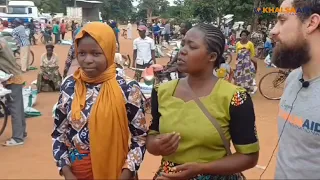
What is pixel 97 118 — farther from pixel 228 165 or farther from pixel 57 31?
pixel 57 31

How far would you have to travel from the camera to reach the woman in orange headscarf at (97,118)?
2.35 meters

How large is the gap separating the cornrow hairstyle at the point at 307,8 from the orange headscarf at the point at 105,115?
1.02 meters

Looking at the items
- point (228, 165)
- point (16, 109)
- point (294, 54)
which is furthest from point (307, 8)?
point (16, 109)

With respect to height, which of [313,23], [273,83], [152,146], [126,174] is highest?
[313,23]

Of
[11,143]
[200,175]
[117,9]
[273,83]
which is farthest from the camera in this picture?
[117,9]

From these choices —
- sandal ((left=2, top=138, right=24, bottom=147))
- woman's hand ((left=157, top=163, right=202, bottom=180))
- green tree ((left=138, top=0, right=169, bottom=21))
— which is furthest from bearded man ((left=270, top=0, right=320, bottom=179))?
green tree ((left=138, top=0, right=169, bottom=21))

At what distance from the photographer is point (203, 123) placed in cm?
196

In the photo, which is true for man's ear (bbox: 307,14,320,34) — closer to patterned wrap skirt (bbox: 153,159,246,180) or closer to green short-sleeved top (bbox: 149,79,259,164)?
green short-sleeved top (bbox: 149,79,259,164)

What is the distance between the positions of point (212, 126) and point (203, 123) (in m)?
0.04

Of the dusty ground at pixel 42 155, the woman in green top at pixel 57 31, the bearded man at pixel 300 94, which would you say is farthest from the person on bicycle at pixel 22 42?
the woman in green top at pixel 57 31

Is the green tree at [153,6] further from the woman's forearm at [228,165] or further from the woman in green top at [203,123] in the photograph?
the woman's forearm at [228,165]

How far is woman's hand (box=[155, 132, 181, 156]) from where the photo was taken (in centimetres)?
193

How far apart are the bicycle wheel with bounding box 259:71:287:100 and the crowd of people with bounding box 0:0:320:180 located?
8.15 metres

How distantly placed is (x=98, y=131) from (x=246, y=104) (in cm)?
82
